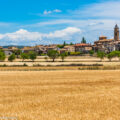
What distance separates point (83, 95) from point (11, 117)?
13.1 m

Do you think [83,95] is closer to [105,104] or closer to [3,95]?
[105,104]

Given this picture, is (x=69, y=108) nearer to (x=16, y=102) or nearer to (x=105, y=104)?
(x=105, y=104)

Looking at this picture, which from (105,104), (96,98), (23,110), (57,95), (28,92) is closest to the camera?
(23,110)

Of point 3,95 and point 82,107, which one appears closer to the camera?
point 82,107

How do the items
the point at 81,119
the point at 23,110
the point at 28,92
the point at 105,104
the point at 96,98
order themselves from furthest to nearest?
the point at 28,92 < the point at 96,98 < the point at 105,104 < the point at 23,110 < the point at 81,119

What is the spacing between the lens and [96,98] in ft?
102

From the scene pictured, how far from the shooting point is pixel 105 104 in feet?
91.0

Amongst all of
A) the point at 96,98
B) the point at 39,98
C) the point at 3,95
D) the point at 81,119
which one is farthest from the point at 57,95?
the point at 81,119

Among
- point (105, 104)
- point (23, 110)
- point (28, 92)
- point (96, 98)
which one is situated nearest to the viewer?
point (23, 110)

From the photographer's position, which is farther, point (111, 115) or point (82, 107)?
point (82, 107)

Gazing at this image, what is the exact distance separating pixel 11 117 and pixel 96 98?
12.8 metres

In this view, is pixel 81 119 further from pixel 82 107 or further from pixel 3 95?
pixel 3 95

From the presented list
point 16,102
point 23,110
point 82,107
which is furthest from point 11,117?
point 82,107

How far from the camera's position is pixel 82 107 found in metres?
26.6
